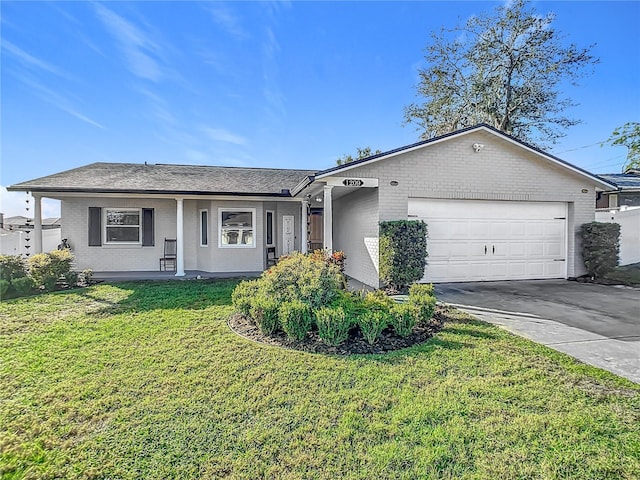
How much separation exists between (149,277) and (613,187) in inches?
600

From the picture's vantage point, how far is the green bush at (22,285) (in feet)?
28.0

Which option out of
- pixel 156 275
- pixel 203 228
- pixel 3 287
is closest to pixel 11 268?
pixel 3 287

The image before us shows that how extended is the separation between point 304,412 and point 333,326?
5.76ft

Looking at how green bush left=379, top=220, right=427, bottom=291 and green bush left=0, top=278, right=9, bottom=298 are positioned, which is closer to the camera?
green bush left=0, top=278, right=9, bottom=298

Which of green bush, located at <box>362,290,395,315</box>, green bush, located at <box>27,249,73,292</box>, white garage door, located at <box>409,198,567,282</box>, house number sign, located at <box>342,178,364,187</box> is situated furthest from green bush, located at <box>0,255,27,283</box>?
white garage door, located at <box>409,198,567,282</box>

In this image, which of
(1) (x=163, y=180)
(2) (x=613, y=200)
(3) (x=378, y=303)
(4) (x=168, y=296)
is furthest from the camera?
(2) (x=613, y=200)

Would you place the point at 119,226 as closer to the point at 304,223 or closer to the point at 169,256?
the point at 169,256

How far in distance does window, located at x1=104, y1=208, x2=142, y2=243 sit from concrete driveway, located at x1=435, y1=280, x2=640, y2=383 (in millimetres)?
10955

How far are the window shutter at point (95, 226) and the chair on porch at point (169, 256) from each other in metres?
2.29

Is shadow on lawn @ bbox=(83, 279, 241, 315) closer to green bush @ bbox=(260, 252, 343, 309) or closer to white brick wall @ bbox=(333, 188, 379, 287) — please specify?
green bush @ bbox=(260, 252, 343, 309)

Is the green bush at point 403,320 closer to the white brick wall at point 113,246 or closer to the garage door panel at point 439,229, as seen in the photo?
the garage door panel at point 439,229

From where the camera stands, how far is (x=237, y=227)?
1296 cm

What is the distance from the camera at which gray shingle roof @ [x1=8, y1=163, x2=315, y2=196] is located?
434 inches

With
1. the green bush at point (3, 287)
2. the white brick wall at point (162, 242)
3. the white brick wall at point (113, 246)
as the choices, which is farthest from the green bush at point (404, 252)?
the green bush at point (3, 287)
